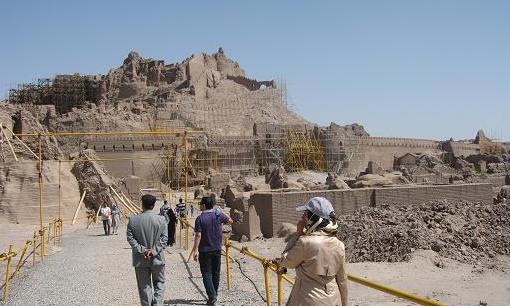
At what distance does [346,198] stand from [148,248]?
413 inches

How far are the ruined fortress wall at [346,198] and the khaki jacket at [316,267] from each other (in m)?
11.3

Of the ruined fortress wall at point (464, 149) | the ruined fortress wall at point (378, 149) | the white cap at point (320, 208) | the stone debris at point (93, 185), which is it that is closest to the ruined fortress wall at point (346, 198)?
the stone debris at point (93, 185)

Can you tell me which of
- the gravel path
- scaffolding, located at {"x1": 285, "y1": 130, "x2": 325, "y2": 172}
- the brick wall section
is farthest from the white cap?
scaffolding, located at {"x1": 285, "y1": 130, "x2": 325, "y2": 172}

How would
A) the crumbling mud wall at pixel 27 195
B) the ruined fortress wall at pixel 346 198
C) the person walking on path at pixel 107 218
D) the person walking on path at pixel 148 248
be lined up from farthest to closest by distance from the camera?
the crumbling mud wall at pixel 27 195 < the person walking on path at pixel 107 218 < the ruined fortress wall at pixel 346 198 < the person walking on path at pixel 148 248

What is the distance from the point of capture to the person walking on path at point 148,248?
6336 mm

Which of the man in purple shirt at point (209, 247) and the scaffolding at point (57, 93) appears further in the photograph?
the scaffolding at point (57, 93)

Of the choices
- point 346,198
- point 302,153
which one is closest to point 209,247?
point 346,198

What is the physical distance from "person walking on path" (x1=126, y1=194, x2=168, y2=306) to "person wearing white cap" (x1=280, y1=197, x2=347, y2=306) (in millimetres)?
2611

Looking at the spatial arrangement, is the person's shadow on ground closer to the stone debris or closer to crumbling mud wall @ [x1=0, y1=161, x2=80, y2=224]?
crumbling mud wall @ [x1=0, y1=161, x2=80, y2=224]

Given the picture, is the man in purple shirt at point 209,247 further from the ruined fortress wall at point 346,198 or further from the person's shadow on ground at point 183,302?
the ruined fortress wall at point 346,198

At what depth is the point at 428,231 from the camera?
14023mm

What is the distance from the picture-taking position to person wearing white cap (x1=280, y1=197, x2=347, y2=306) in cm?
394

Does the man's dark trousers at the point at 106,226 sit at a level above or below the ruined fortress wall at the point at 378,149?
below

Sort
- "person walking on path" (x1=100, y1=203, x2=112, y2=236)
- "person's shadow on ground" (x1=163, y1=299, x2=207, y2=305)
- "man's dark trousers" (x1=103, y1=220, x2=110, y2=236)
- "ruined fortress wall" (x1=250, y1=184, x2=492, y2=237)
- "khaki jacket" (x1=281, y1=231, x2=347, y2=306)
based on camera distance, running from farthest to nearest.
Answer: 1. "man's dark trousers" (x1=103, y1=220, x2=110, y2=236)
2. "person walking on path" (x1=100, y1=203, x2=112, y2=236)
3. "ruined fortress wall" (x1=250, y1=184, x2=492, y2=237)
4. "person's shadow on ground" (x1=163, y1=299, x2=207, y2=305)
5. "khaki jacket" (x1=281, y1=231, x2=347, y2=306)
